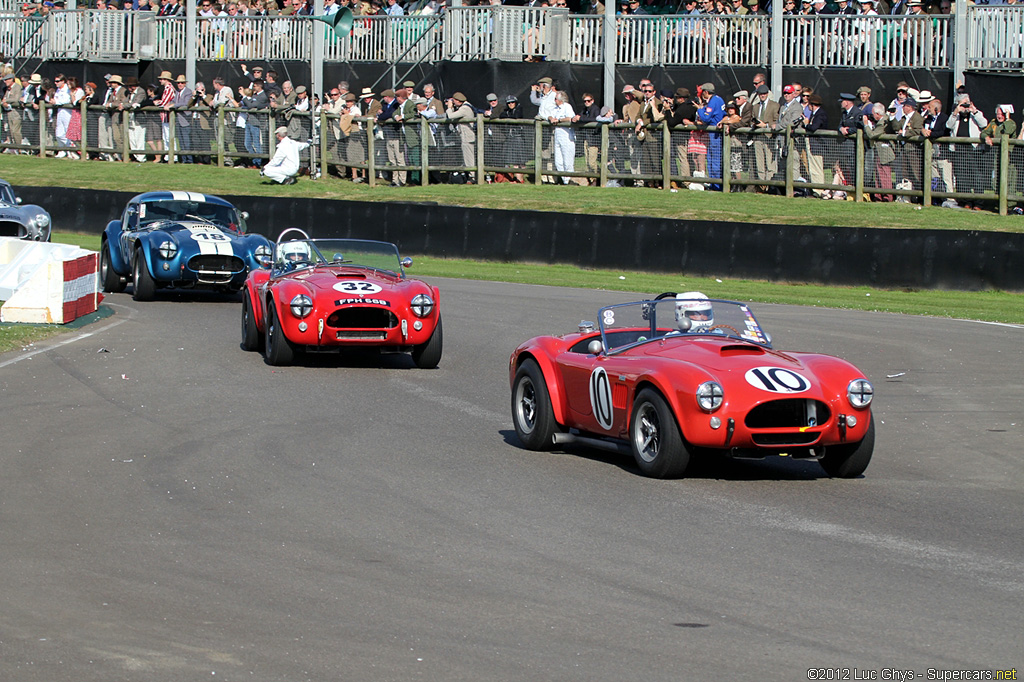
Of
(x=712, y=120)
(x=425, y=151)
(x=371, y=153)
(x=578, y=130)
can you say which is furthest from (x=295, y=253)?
(x=371, y=153)

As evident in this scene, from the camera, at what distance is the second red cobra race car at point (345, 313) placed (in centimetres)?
1264

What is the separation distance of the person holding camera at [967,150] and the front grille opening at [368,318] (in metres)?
13.1

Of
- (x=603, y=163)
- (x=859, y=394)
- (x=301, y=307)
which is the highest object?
(x=603, y=163)

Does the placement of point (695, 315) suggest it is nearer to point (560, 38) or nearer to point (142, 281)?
point (142, 281)

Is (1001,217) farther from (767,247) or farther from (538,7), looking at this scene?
(538,7)

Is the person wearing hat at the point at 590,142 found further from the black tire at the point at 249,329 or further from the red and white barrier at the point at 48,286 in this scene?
the black tire at the point at 249,329

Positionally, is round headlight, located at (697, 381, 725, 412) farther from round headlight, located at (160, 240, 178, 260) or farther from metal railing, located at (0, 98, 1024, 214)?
metal railing, located at (0, 98, 1024, 214)

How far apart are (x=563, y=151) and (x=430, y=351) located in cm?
1505

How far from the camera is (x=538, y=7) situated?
31500 millimetres

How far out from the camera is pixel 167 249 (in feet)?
58.0

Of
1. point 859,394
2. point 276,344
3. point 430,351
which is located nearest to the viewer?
point 859,394

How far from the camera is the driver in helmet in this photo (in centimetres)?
1400

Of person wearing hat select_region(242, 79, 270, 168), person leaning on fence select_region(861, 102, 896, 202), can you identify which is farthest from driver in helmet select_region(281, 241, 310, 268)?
person wearing hat select_region(242, 79, 270, 168)

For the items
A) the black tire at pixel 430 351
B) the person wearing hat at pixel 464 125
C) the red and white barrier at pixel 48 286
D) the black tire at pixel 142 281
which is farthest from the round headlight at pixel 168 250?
the person wearing hat at pixel 464 125
